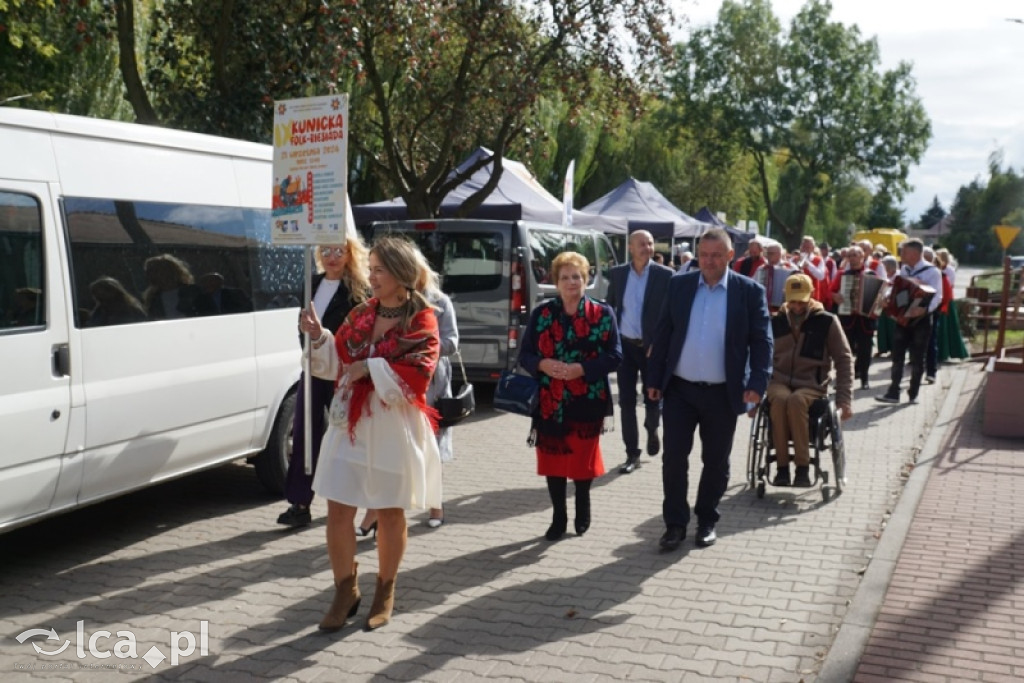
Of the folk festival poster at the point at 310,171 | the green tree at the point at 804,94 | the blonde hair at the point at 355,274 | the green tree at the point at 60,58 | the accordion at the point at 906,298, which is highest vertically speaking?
the green tree at the point at 804,94

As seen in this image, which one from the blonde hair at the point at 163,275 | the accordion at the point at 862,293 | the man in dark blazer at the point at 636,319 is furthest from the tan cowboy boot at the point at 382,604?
the accordion at the point at 862,293

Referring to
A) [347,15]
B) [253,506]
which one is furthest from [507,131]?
[253,506]

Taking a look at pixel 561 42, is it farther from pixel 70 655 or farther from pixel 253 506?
pixel 70 655

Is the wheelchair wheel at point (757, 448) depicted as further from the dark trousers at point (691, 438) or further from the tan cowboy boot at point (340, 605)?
the tan cowboy boot at point (340, 605)

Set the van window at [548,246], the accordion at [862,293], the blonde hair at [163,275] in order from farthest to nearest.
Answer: the accordion at [862,293] → the van window at [548,246] → the blonde hair at [163,275]

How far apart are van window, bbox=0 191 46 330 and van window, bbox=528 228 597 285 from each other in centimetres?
632

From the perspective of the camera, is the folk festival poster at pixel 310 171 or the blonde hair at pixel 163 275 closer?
the folk festival poster at pixel 310 171

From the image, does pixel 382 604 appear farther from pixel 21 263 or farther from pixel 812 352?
pixel 812 352

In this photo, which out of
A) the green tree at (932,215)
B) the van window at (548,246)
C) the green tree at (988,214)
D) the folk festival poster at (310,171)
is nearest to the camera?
the folk festival poster at (310,171)

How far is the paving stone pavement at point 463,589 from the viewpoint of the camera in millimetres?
4766

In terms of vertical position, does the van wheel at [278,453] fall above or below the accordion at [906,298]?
below

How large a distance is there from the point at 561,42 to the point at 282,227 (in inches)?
463

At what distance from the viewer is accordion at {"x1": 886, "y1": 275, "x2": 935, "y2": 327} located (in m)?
13.1

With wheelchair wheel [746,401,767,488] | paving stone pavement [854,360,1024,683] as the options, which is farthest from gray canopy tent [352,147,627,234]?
wheelchair wheel [746,401,767,488]
